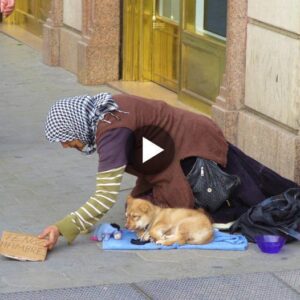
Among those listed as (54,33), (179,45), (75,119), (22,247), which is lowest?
(54,33)

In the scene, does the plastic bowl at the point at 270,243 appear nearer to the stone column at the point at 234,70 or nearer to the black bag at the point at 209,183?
the black bag at the point at 209,183

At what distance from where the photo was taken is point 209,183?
688cm

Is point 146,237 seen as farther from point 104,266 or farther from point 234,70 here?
point 234,70

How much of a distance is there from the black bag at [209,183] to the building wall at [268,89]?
1.12 meters

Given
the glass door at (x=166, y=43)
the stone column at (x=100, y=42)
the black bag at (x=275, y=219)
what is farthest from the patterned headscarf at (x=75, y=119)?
the stone column at (x=100, y=42)

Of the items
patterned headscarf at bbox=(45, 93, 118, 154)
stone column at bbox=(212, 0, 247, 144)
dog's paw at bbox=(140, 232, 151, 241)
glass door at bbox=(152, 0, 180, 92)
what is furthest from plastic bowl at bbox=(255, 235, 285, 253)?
glass door at bbox=(152, 0, 180, 92)

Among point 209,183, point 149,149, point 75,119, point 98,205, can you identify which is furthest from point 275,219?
point 75,119

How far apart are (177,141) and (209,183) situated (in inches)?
12.5

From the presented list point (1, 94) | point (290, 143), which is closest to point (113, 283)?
point (290, 143)

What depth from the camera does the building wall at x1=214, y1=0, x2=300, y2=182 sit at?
795 centimetres

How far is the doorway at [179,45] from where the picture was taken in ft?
33.8

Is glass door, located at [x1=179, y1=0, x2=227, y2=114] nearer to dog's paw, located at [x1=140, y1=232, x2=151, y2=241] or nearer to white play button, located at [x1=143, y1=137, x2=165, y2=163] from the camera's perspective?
white play button, located at [x1=143, y1=137, x2=165, y2=163]

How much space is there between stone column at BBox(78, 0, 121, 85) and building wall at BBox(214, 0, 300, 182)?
2995mm

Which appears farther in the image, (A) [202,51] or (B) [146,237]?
(A) [202,51]
